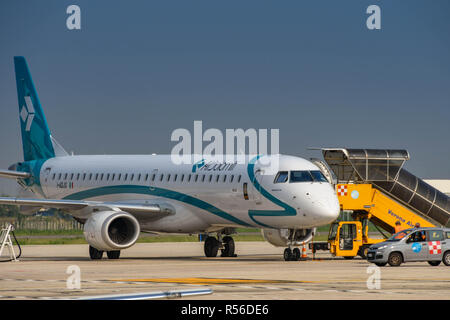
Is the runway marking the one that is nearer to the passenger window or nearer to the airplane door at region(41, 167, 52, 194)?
the passenger window

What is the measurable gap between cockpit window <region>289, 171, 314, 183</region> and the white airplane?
4cm

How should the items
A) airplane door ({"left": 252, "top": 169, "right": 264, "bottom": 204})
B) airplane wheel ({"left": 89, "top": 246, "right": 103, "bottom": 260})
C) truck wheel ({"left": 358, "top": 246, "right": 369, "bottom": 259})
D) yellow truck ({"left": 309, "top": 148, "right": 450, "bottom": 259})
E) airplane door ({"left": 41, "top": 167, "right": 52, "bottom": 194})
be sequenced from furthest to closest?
airplane door ({"left": 41, "top": 167, "right": 52, "bottom": 194})
yellow truck ({"left": 309, "top": 148, "right": 450, "bottom": 259})
airplane wheel ({"left": 89, "top": 246, "right": 103, "bottom": 260})
truck wheel ({"left": 358, "top": 246, "right": 369, "bottom": 259})
airplane door ({"left": 252, "top": 169, "right": 264, "bottom": 204})

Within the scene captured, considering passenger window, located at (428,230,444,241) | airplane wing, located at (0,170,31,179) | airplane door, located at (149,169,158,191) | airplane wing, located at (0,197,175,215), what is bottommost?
passenger window, located at (428,230,444,241)

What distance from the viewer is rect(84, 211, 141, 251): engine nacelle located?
38.2 metres

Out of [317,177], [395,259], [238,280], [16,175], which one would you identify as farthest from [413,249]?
[16,175]

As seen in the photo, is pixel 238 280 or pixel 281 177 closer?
pixel 238 280

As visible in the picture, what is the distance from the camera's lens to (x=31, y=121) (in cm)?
5166

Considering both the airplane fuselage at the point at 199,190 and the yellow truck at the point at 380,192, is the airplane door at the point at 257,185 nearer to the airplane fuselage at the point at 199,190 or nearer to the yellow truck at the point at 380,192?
the airplane fuselage at the point at 199,190

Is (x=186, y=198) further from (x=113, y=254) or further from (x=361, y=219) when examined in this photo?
(x=361, y=219)

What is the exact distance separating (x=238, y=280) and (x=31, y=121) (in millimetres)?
28534

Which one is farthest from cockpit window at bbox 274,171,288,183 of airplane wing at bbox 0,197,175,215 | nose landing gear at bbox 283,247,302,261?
airplane wing at bbox 0,197,175,215

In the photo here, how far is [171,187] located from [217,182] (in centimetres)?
296

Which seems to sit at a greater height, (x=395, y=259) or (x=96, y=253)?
(x=96, y=253)

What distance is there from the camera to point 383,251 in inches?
1313
